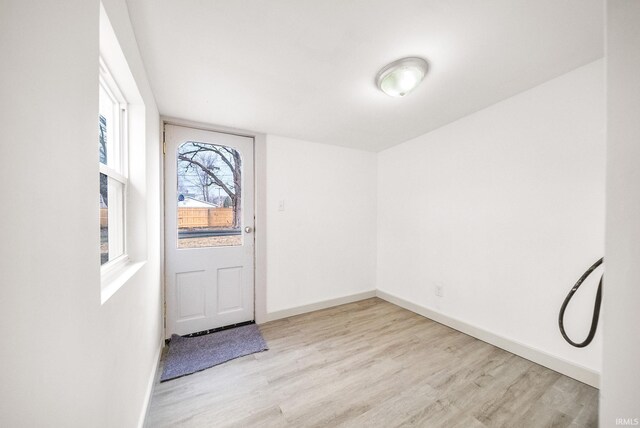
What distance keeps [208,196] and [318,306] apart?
1.91m

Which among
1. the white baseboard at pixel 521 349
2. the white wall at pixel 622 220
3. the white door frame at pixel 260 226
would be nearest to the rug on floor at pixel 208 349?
the white door frame at pixel 260 226

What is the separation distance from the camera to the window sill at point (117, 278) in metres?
0.88

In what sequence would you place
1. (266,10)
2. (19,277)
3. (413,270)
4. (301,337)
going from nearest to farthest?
(19,277)
(266,10)
(301,337)
(413,270)

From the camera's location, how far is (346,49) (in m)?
1.37

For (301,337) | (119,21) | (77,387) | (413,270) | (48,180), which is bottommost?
(301,337)

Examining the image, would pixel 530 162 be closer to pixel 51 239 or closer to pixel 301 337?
pixel 301 337

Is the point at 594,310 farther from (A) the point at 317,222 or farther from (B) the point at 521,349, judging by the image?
(A) the point at 317,222

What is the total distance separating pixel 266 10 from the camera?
44.1 inches

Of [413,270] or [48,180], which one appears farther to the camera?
[413,270]

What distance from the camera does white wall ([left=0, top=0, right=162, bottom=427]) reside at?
0.42 m

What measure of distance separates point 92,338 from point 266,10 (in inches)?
61.0

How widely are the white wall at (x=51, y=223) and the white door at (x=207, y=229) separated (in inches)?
60.7

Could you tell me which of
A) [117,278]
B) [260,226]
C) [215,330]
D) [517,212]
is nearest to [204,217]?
[260,226]

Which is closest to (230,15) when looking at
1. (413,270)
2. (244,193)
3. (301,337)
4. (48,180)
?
(48,180)
